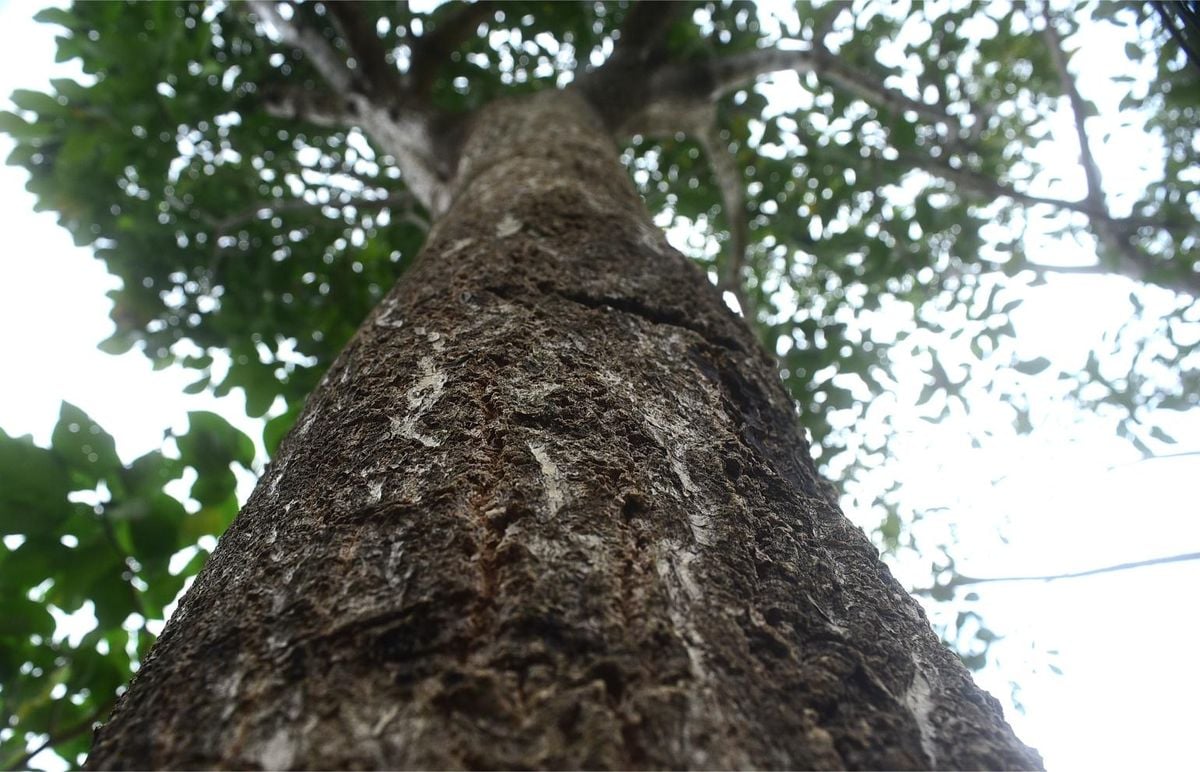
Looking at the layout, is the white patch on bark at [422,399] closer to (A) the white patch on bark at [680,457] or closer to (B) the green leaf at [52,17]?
(A) the white patch on bark at [680,457]

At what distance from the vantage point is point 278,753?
61 centimetres

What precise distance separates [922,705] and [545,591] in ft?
1.40

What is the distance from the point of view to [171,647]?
81cm

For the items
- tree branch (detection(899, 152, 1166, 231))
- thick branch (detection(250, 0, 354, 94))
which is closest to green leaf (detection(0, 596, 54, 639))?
thick branch (detection(250, 0, 354, 94))

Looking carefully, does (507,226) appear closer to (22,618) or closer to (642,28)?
(22,618)

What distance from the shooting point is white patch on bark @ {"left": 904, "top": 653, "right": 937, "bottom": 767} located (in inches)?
28.1

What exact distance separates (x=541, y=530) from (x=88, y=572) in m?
2.10

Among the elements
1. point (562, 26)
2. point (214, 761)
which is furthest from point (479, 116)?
point (214, 761)

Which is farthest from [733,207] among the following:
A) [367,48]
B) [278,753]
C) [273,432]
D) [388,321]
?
[278,753]

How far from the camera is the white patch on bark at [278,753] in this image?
0.60m

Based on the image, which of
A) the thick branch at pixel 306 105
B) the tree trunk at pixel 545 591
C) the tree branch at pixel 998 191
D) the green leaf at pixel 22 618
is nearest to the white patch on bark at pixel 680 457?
the tree trunk at pixel 545 591

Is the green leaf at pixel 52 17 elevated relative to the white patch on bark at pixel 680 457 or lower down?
elevated

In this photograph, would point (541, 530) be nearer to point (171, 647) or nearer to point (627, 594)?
point (627, 594)

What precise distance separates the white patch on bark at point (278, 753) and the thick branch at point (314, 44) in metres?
4.18
